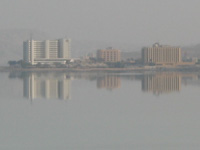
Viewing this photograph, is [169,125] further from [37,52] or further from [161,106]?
[37,52]

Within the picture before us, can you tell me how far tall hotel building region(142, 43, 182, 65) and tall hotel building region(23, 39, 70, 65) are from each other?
9.52 m

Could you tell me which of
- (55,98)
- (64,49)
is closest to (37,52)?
(64,49)

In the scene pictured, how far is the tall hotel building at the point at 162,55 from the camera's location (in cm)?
6181

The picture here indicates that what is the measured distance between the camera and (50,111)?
12.1 meters

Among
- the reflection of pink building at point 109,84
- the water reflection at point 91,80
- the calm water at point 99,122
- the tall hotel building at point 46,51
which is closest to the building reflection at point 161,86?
the water reflection at point 91,80

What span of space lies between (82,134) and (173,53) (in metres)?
54.2

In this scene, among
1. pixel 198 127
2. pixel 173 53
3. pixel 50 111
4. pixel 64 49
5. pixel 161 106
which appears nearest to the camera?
pixel 198 127

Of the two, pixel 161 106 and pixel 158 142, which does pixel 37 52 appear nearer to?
pixel 161 106

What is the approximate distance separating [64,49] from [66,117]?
152 ft

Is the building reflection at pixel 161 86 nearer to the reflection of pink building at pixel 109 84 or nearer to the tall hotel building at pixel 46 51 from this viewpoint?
the reflection of pink building at pixel 109 84

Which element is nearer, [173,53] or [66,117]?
[66,117]

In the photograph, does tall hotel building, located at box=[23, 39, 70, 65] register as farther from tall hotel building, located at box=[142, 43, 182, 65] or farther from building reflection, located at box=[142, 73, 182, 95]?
building reflection, located at box=[142, 73, 182, 95]

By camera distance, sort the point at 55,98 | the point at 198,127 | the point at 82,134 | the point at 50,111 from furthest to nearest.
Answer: the point at 55,98
the point at 50,111
the point at 198,127
the point at 82,134

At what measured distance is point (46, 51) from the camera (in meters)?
57.6
